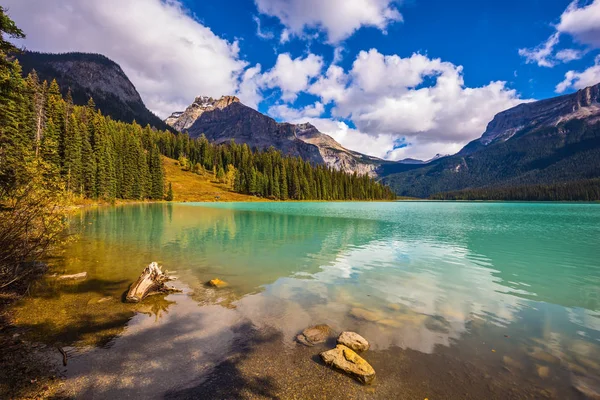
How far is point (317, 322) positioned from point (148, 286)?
9258 mm

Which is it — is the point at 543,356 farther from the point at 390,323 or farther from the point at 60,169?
the point at 60,169

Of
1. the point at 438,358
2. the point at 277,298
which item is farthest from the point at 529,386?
the point at 277,298

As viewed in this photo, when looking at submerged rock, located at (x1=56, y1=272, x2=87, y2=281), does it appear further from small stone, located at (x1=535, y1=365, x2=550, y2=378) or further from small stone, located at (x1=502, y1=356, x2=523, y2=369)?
small stone, located at (x1=535, y1=365, x2=550, y2=378)

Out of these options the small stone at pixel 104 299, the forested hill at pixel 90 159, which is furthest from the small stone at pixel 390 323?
the forested hill at pixel 90 159

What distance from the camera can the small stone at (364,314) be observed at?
13047 millimetres

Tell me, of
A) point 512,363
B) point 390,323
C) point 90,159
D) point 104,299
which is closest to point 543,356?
point 512,363

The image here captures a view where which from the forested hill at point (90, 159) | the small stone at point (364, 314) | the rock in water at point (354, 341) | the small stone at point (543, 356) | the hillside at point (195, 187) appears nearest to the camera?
the small stone at point (543, 356)

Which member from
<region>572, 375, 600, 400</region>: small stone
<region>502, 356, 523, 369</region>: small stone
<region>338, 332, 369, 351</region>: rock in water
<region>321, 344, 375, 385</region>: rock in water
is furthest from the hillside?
<region>572, 375, 600, 400</region>: small stone

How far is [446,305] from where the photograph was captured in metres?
15.1

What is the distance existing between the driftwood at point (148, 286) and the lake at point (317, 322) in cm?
56

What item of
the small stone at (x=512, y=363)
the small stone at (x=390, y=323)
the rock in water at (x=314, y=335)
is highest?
the rock in water at (x=314, y=335)

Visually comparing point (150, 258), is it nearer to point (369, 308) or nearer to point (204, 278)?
point (204, 278)

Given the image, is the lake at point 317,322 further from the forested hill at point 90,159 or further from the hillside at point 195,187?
the hillside at point 195,187

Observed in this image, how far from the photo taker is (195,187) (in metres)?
158
